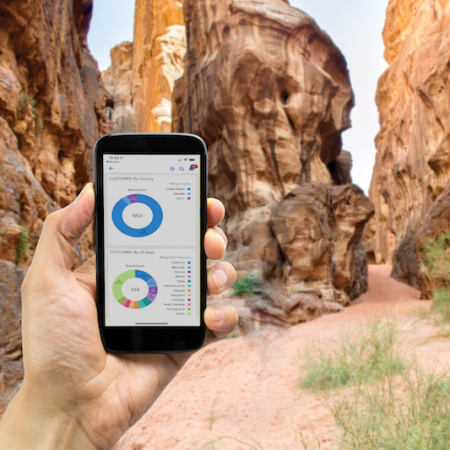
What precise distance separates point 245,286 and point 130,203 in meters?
8.36

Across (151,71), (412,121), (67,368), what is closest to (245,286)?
(67,368)

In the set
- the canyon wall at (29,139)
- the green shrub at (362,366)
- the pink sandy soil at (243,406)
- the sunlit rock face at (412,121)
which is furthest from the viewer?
the sunlit rock face at (412,121)

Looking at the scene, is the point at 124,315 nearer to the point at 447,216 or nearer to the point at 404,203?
the point at 447,216

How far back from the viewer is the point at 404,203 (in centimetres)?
2083

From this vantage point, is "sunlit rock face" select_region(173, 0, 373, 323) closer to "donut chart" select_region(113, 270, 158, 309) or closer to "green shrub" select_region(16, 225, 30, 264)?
"green shrub" select_region(16, 225, 30, 264)

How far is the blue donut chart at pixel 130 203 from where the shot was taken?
4.65 ft

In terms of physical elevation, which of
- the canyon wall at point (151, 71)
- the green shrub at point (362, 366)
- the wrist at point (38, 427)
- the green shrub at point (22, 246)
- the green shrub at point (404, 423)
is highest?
the canyon wall at point (151, 71)

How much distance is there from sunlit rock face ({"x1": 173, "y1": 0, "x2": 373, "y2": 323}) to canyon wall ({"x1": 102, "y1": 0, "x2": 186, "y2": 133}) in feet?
50.2

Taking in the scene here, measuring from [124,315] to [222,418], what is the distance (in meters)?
2.34

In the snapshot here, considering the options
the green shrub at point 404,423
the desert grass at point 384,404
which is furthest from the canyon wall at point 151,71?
the green shrub at point 404,423

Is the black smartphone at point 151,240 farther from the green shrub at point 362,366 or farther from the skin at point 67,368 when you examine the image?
the green shrub at point 362,366

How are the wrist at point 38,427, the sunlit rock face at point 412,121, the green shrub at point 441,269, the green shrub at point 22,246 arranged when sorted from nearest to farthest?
the wrist at point 38,427 → the green shrub at point 22,246 → the green shrub at point 441,269 → the sunlit rock face at point 412,121

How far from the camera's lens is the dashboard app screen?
141cm

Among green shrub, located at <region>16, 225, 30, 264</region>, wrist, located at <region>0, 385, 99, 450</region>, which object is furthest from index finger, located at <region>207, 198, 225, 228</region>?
green shrub, located at <region>16, 225, 30, 264</region>
